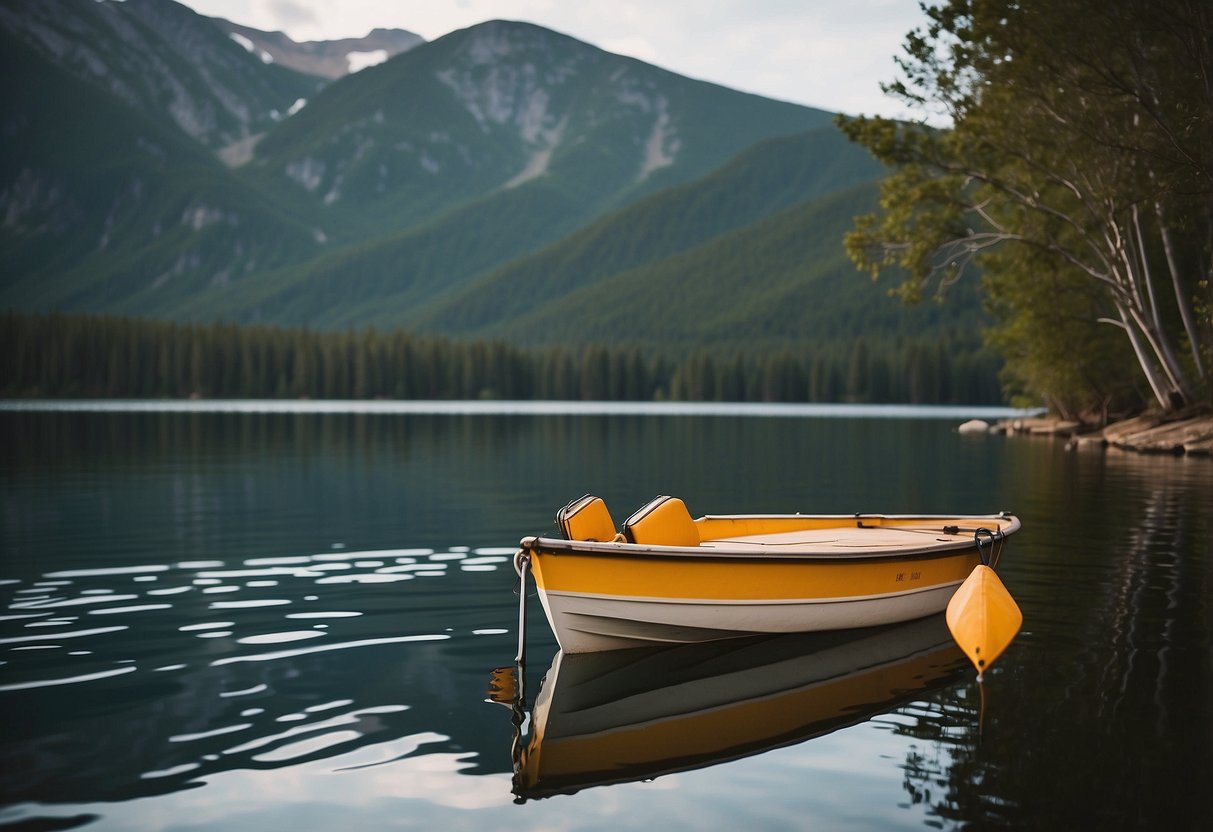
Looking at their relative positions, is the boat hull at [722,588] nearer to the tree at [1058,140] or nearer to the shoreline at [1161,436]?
the tree at [1058,140]

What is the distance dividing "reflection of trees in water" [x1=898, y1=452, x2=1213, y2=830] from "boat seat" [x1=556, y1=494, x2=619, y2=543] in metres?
4.56

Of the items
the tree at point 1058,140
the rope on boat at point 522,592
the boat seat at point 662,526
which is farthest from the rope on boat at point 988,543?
the tree at point 1058,140

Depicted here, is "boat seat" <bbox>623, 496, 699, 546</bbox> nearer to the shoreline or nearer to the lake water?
the lake water

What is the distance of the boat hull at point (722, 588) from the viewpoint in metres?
12.7

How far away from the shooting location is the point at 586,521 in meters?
13.8

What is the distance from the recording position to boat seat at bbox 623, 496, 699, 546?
558 inches

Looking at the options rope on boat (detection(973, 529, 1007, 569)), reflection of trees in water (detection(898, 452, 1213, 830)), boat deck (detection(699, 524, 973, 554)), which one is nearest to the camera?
reflection of trees in water (detection(898, 452, 1213, 830))

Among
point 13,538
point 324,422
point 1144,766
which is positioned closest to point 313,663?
point 1144,766

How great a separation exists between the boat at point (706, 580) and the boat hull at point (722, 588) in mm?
16

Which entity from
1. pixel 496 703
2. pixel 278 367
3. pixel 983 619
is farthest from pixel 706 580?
pixel 278 367

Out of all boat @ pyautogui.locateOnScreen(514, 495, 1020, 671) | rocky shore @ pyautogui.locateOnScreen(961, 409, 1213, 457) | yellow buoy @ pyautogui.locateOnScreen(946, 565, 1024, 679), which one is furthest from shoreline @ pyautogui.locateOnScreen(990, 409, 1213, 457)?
yellow buoy @ pyautogui.locateOnScreen(946, 565, 1024, 679)

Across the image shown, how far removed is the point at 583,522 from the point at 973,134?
105ft

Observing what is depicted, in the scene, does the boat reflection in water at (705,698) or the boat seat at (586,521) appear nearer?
the boat reflection in water at (705,698)

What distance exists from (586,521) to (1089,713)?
607cm
